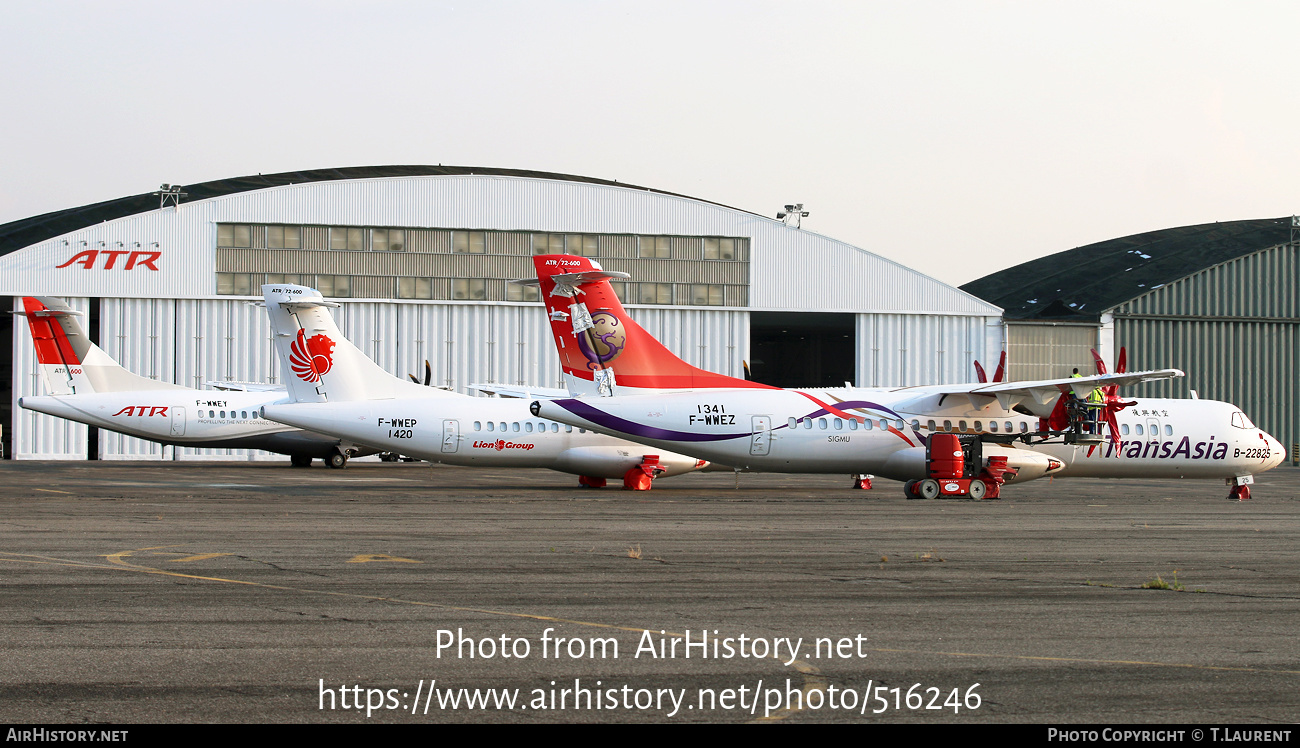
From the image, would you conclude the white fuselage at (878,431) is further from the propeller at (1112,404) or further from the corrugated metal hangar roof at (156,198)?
the corrugated metal hangar roof at (156,198)

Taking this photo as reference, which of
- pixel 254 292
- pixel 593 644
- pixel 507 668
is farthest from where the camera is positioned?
pixel 254 292

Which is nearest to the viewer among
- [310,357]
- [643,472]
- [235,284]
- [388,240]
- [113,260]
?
[643,472]

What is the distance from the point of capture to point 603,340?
27.1m

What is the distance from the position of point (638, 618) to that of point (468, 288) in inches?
1647

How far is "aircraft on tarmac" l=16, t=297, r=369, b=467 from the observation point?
127ft

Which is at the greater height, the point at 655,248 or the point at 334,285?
the point at 655,248

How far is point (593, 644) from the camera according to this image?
8586mm

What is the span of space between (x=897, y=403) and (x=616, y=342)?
291 inches

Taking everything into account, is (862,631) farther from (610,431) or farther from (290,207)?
(290,207)

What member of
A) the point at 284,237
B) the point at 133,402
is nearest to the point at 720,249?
the point at 284,237

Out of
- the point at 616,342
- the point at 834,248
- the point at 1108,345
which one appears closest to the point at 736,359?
the point at 834,248

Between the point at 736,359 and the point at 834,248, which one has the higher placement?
the point at 834,248

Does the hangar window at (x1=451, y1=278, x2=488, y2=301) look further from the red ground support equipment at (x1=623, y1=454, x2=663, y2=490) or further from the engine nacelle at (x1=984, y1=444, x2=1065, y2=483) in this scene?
the engine nacelle at (x1=984, y1=444, x2=1065, y2=483)

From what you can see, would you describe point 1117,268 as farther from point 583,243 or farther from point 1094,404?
point 1094,404
